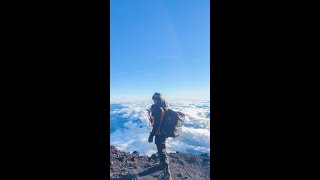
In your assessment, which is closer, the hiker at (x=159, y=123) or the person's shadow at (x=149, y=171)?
the hiker at (x=159, y=123)

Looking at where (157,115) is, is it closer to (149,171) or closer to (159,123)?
(159,123)

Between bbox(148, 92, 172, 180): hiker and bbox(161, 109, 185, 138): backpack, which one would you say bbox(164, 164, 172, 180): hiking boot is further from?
bbox(161, 109, 185, 138): backpack

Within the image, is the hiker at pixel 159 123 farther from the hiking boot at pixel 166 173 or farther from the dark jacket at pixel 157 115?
the hiking boot at pixel 166 173

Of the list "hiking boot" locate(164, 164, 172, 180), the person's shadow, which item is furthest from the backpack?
the person's shadow

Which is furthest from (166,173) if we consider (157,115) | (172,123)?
(157,115)

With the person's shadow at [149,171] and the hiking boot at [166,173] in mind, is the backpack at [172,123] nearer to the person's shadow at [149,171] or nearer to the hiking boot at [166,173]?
the hiking boot at [166,173]

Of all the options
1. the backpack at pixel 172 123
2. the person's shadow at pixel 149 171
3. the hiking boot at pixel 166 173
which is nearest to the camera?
the backpack at pixel 172 123

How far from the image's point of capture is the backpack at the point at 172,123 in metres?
6.14

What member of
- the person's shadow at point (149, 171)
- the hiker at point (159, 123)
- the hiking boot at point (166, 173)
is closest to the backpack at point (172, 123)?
the hiker at point (159, 123)

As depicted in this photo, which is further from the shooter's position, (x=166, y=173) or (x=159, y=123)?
(x=166, y=173)

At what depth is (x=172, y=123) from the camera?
626cm

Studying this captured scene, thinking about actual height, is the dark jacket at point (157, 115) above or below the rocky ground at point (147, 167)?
above

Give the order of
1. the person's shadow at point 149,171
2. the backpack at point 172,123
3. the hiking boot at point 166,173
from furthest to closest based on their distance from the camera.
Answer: the person's shadow at point 149,171
the hiking boot at point 166,173
the backpack at point 172,123

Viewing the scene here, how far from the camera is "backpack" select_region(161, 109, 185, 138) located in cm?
614
